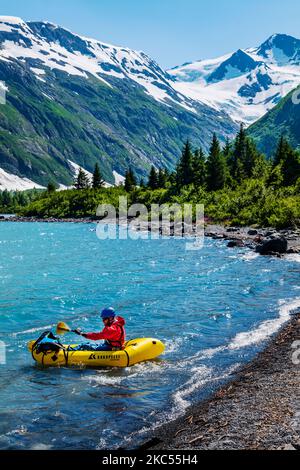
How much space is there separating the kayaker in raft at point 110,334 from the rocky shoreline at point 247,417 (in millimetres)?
4425

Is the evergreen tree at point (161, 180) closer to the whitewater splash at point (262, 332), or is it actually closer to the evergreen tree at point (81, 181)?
the evergreen tree at point (81, 181)

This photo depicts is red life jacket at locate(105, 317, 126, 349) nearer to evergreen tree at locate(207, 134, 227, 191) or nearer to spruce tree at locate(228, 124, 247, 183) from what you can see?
evergreen tree at locate(207, 134, 227, 191)

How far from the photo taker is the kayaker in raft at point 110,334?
1566 cm

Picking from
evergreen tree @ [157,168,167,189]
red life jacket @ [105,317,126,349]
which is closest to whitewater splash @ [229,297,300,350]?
red life jacket @ [105,317,126,349]

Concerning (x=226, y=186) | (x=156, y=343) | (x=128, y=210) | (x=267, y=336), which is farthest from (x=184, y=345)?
(x=128, y=210)

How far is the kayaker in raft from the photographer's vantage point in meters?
15.7

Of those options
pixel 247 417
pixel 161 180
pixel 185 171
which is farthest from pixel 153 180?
pixel 247 417

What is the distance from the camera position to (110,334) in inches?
621

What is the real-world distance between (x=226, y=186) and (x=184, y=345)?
72.9m

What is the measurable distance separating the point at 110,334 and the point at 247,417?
6.65m

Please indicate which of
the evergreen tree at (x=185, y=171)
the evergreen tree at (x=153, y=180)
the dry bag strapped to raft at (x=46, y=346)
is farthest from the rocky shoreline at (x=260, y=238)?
the evergreen tree at (x=153, y=180)

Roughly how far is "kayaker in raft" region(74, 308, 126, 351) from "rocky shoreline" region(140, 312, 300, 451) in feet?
14.5

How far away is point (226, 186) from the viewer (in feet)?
288
